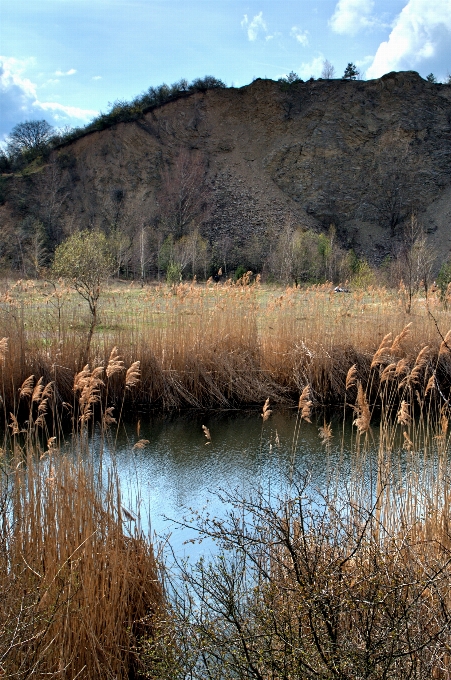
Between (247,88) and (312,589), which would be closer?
(312,589)

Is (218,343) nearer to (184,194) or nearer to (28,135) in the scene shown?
(184,194)

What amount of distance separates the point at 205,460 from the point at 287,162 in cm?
3228

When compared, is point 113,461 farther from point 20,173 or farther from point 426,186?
point 426,186

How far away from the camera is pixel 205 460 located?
6.82 meters

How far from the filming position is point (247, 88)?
125 ft

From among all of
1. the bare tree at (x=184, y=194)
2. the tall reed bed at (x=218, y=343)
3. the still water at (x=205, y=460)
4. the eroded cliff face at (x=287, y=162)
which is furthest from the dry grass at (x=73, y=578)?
the eroded cliff face at (x=287, y=162)

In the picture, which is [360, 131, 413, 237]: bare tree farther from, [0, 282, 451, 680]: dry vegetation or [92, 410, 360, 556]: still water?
[0, 282, 451, 680]: dry vegetation

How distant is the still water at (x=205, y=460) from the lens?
5180mm

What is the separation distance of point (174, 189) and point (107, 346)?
87.5 ft

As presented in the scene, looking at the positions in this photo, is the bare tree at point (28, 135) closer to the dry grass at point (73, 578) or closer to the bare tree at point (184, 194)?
the bare tree at point (184, 194)

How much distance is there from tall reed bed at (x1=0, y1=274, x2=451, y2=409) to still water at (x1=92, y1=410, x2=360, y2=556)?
1.41 ft

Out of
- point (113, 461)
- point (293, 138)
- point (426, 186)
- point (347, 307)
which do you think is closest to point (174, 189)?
point (293, 138)

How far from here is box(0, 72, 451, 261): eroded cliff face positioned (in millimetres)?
33844

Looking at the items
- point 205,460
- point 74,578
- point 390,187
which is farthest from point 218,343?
point 390,187
